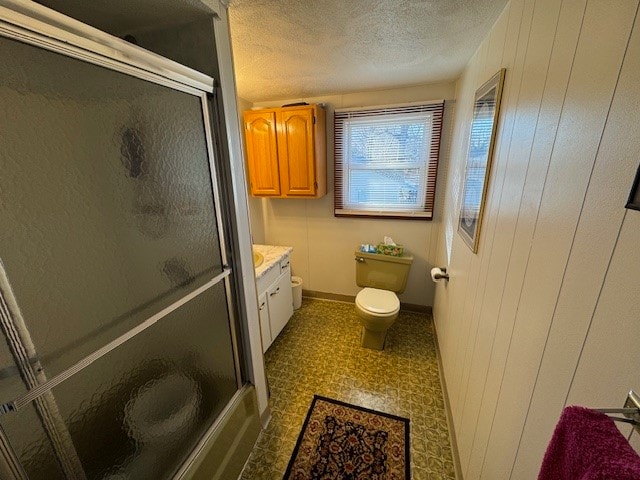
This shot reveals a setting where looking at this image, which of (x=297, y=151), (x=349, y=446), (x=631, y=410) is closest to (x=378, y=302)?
(x=349, y=446)

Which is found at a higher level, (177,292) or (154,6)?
(154,6)

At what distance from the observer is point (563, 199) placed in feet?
2.00

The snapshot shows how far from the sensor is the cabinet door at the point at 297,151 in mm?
2168

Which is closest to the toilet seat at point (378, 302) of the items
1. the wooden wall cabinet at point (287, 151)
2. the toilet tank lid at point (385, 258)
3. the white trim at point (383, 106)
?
the toilet tank lid at point (385, 258)

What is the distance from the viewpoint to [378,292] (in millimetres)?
2209

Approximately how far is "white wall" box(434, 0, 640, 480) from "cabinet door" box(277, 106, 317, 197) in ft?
4.49

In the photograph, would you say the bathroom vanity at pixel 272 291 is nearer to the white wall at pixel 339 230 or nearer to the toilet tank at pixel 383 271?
the white wall at pixel 339 230

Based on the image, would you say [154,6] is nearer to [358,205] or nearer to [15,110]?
[15,110]

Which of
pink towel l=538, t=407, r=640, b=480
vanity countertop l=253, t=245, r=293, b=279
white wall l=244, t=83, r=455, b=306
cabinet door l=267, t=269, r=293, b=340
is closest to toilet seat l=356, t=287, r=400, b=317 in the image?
white wall l=244, t=83, r=455, b=306

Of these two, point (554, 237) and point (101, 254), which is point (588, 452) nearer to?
point (554, 237)

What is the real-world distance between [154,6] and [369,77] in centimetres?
145

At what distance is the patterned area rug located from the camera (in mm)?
1283

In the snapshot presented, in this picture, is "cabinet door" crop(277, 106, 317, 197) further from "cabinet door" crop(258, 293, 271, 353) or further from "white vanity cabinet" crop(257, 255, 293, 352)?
"cabinet door" crop(258, 293, 271, 353)

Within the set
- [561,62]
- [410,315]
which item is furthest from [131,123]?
[410,315]
